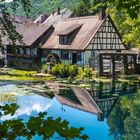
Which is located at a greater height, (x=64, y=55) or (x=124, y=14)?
(x=124, y=14)

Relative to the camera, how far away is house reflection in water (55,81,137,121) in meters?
25.4

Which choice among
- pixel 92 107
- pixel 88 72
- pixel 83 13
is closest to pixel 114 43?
pixel 88 72

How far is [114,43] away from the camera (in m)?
48.0

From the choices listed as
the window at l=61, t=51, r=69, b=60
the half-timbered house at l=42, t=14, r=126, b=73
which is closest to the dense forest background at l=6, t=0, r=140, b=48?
the half-timbered house at l=42, t=14, r=126, b=73

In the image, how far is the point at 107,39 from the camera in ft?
154

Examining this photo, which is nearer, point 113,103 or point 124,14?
point 113,103

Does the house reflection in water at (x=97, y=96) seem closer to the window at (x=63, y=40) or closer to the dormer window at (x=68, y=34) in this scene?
the dormer window at (x=68, y=34)

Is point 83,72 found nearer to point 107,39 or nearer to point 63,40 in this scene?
point 107,39

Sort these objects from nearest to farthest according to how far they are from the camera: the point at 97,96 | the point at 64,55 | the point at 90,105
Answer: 1. the point at 90,105
2. the point at 97,96
3. the point at 64,55

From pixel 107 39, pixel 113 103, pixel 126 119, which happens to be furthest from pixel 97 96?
pixel 107 39

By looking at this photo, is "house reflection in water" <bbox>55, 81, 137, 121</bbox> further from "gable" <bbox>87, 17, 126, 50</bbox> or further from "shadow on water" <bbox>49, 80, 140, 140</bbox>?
"gable" <bbox>87, 17, 126, 50</bbox>

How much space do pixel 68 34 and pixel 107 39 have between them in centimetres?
495

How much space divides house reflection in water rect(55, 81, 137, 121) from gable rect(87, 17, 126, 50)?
9.20 meters

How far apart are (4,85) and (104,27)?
1667 cm
